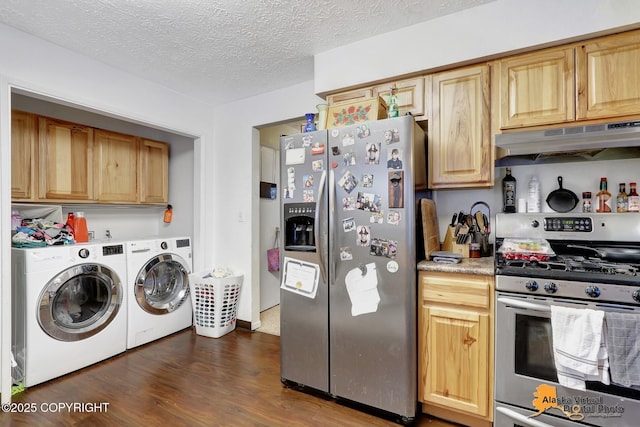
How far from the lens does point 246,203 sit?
3271 millimetres

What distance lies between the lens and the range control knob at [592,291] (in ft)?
4.68

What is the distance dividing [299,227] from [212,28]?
1.40 m

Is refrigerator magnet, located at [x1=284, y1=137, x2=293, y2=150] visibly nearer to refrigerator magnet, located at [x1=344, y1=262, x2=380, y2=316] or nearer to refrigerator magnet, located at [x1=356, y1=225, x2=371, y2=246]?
refrigerator magnet, located at [x1=356, y1=225, x2=371, y2=246]

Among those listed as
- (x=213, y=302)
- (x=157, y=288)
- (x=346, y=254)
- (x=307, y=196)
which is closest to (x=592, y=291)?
(x=346, y=254)

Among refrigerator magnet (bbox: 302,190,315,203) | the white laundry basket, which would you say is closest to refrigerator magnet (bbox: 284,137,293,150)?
refrigerator magnet (bbox: 302,190,315,203)

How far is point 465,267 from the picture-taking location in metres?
1.73

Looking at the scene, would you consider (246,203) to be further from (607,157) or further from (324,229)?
(607,157)

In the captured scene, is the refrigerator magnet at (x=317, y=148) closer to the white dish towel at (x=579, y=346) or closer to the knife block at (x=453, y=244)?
the knife block at (x=453, y=244)

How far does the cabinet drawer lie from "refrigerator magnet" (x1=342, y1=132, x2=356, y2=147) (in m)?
0.88

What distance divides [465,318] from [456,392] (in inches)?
16.4

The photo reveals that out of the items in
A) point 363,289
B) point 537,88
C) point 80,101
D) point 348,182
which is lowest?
point 363,289

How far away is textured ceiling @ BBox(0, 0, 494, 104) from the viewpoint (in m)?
1.84

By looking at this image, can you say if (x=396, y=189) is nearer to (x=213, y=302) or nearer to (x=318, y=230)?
(x=318, y=230)

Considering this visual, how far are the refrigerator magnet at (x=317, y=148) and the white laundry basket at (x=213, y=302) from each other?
169 centimetres
